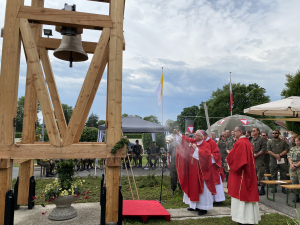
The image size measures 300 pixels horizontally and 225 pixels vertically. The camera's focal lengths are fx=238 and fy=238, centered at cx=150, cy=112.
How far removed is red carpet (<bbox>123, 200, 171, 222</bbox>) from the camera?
4.64m

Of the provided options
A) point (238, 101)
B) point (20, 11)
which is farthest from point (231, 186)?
point (238, 101)

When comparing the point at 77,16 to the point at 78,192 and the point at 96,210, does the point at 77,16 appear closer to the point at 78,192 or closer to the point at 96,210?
the point at 78,192

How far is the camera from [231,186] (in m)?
4.97

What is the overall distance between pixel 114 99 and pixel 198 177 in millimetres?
3060

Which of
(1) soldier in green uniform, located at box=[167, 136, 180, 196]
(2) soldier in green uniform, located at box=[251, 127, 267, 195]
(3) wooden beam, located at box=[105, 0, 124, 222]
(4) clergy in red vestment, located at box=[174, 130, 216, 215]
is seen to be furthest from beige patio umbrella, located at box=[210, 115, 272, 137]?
(3) wooden beam, located at box=[105, 0, 124, 222]

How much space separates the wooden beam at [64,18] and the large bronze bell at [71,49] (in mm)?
A: 570

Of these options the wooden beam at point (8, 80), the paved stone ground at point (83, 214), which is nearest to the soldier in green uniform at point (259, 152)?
the paved stone ground at point (83, 214)

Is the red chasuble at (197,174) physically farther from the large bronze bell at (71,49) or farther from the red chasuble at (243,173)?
the large bronze bell at (71,49)

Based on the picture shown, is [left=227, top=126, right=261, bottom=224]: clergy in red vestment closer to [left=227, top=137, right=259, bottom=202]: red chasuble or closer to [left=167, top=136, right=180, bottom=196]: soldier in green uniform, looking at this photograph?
[left=227, top=137, right=259, bottom=202]: red chasuble

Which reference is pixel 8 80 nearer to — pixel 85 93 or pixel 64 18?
pixel 85 93

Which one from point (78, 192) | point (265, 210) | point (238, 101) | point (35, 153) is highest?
point (238, 101)

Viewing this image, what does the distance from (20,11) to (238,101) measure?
140ft

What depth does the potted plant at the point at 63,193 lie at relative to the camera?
428 centimetres

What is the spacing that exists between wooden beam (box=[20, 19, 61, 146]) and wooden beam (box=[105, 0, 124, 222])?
81 cm
